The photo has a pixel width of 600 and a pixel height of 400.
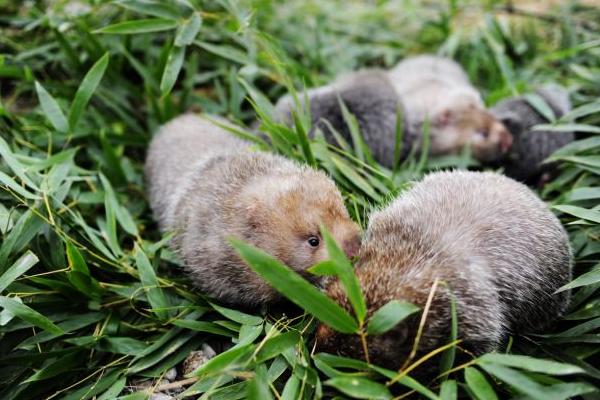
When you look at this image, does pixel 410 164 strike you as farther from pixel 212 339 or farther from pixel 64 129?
pixel 64 129

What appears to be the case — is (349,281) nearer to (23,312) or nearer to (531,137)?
(23,312)

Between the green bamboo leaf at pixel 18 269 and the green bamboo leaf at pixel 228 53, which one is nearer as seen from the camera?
the green bamboo leaf at pixel 18 269

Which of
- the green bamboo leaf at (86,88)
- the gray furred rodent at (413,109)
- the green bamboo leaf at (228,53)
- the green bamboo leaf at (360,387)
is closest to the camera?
the green bamboo leaf at (360,387)

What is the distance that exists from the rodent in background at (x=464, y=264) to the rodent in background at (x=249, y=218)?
13.6 inches

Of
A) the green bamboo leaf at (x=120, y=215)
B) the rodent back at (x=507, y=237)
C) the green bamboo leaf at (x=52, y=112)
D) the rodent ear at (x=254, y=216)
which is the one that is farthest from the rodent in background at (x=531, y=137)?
the green bamboo leaf at (x=52, y=112)

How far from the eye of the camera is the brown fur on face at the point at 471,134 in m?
5.40

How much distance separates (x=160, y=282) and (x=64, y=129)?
5.29 feet

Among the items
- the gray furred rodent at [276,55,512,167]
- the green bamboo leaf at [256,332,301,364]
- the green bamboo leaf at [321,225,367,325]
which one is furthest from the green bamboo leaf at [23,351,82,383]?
the gray furred rodent at [276,55,512,167]

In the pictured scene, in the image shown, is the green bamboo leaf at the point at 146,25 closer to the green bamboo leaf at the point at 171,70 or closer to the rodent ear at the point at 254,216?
the green bamboo leaf at the point at 171,70

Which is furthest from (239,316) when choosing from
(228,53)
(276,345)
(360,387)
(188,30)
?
(228,53)

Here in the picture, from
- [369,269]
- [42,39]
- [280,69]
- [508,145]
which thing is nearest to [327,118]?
[280,69]

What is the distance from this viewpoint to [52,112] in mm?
4355

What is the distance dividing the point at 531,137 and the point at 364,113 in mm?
1695

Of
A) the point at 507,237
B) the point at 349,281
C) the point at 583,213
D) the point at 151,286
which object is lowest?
the point at 583,213
